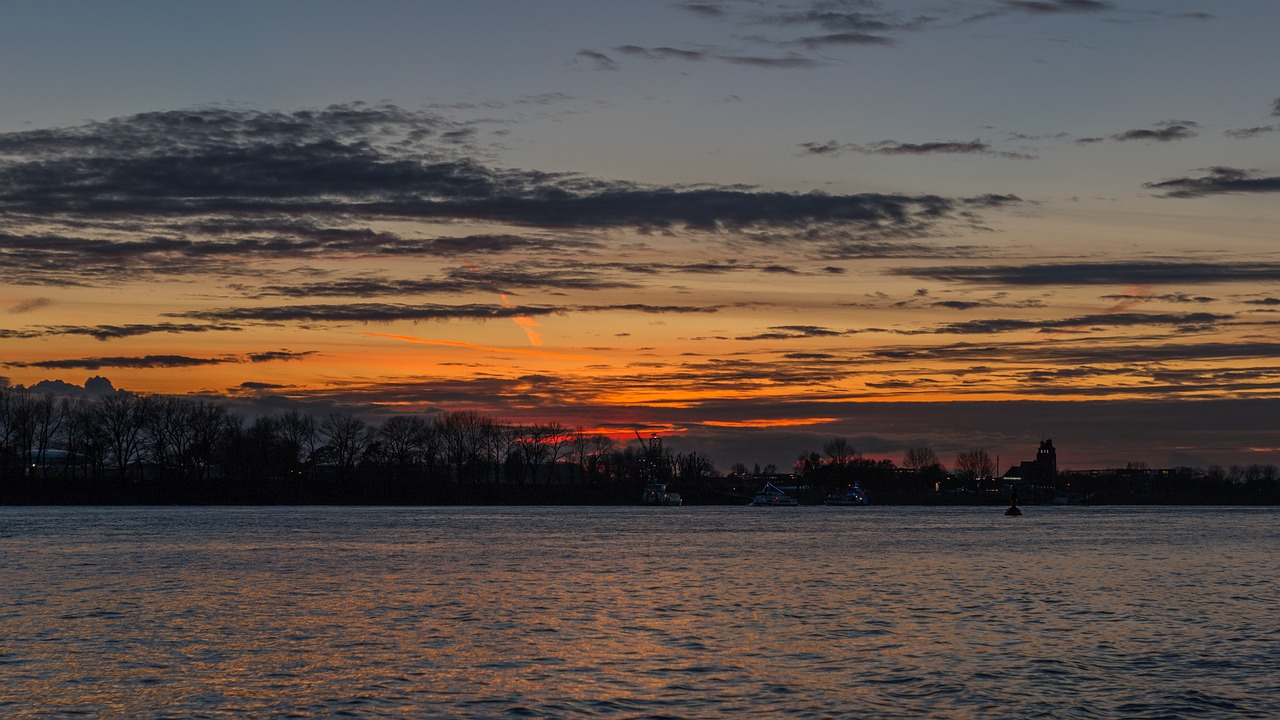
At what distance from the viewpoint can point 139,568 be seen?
6694 cm

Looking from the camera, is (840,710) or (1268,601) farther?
(1268,601)

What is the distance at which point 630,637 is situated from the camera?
38.8 m

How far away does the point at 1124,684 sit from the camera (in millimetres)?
30703

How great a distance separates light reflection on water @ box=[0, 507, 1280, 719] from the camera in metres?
28.4

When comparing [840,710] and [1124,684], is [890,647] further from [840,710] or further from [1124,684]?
[840,710]

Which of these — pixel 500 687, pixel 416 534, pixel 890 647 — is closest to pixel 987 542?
pixel 416 534

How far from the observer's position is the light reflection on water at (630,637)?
2838 cm

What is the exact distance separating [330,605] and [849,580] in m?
25.5

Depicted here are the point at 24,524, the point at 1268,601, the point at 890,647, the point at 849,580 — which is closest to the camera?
the point at 890,647

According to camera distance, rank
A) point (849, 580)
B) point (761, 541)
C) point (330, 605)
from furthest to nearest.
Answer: point (761, 541)
point (849, 580)
point (330, 605)

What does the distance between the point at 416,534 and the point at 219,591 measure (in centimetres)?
6421

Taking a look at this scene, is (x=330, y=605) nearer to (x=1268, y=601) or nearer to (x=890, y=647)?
(x=890, y=647)

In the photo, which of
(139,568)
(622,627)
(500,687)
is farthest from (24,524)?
(500,687)

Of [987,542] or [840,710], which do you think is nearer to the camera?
[840,710]
